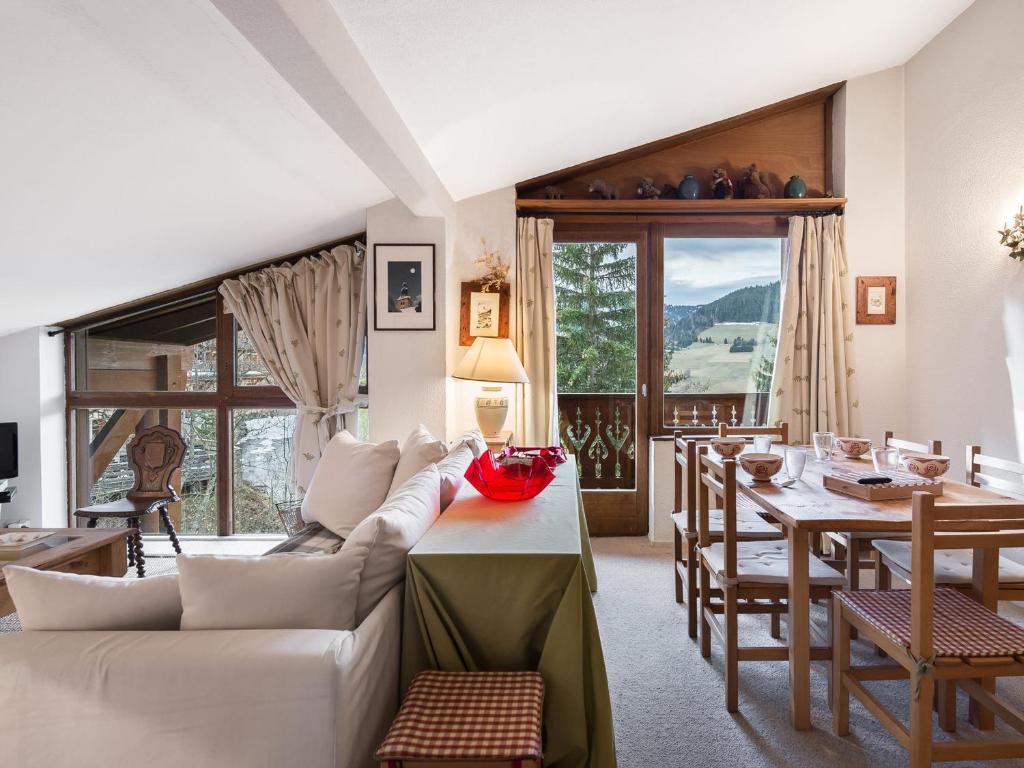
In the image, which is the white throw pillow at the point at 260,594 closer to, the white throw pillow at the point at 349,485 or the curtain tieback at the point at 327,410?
the white throw pillow at the point at 349,485

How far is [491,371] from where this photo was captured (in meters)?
3.55

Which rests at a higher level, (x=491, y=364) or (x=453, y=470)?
(x=491, y=364)

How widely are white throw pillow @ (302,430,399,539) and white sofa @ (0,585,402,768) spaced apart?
4.81 feet

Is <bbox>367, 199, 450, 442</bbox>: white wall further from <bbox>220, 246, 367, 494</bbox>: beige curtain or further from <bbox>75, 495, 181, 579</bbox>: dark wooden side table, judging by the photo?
<bbox>75, 495, 181, 579</bbox>: dark wooden side table

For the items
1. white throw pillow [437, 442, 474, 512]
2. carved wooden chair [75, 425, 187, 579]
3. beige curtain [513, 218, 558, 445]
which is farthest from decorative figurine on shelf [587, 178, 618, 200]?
carved wooden chair [75, 425, 187, 579]

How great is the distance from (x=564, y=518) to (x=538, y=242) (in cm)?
262

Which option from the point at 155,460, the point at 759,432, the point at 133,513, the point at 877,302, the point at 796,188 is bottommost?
the point at 133,513

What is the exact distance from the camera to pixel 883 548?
2.30 meters

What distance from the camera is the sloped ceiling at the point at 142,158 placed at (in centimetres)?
171

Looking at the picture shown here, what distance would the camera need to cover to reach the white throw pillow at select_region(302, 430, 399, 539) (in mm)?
2656

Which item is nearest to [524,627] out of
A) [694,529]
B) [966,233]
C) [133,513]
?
[694,529]

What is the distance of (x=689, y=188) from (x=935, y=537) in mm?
3033

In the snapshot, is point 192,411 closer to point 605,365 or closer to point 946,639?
point 605,365

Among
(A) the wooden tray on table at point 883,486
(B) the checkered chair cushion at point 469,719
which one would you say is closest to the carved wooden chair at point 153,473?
(B) the checkered chair cushion at point 469,719
